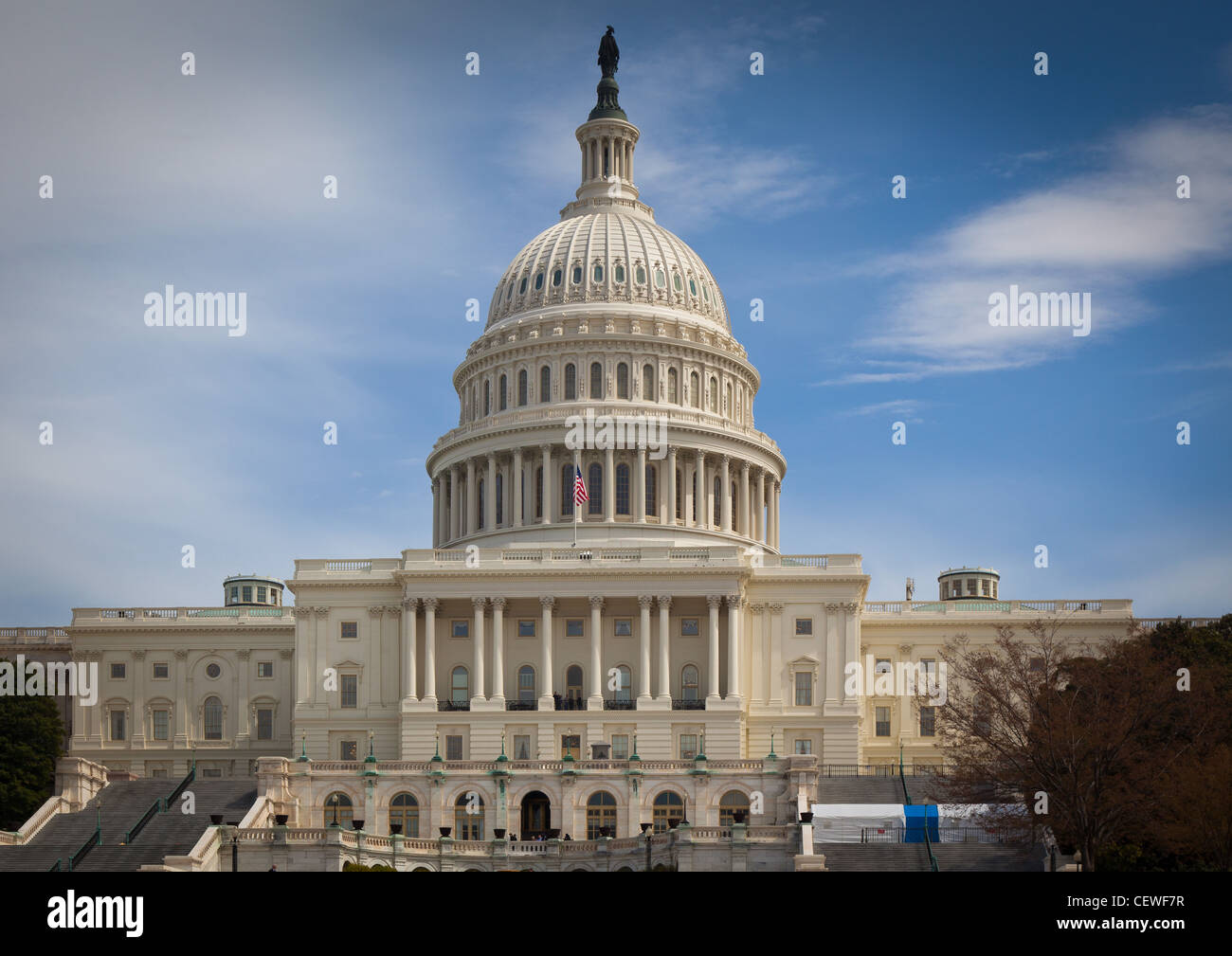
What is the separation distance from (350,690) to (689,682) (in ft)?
66.8

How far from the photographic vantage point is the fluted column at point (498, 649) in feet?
371

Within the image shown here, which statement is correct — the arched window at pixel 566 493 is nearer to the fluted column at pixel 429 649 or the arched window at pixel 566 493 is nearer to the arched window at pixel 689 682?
the fluted column at pixel 429 649

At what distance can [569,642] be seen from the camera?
116 m

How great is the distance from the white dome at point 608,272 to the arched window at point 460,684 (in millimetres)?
33805

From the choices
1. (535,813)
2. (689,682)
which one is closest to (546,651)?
(689,682)

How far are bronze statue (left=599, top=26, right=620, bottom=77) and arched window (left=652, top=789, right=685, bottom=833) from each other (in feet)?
242

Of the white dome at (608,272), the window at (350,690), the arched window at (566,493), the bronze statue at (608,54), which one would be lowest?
the window at (350,690)

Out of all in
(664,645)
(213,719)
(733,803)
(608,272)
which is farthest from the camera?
(608,272)

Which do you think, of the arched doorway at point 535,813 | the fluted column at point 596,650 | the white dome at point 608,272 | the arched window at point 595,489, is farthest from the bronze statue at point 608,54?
the arched doorway at point 535,813

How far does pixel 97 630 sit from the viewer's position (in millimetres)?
127562

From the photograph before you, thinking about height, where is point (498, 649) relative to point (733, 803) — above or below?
above

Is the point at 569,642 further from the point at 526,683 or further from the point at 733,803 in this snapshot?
the point at 733,803
